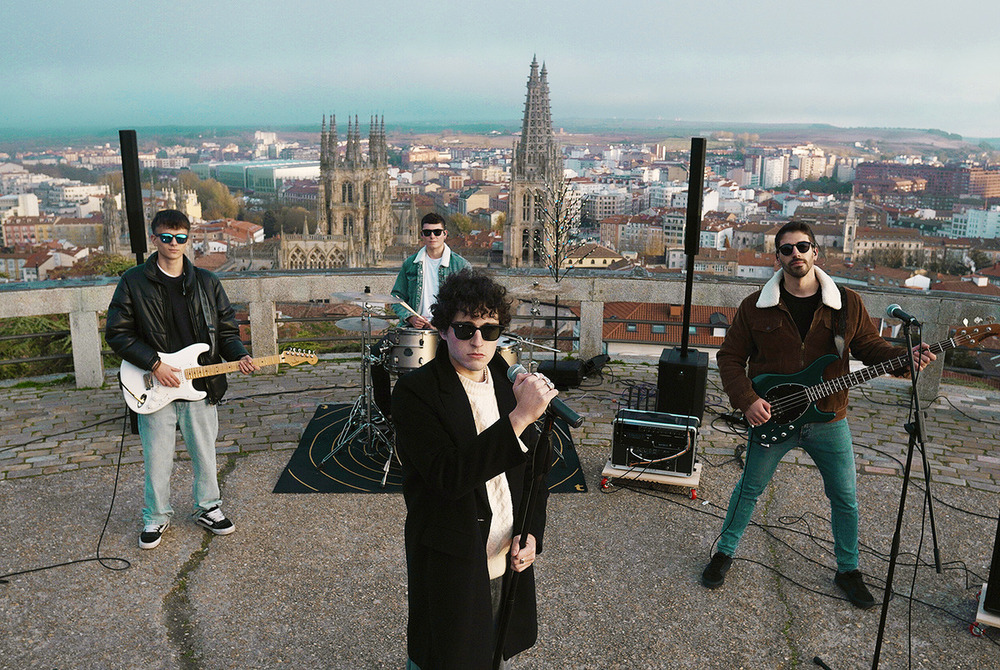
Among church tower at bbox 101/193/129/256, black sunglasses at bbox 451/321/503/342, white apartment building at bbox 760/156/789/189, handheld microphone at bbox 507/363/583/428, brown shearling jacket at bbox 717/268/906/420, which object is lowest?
church tower at bbox 101/193/129/256

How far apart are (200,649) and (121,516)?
1.78 meters

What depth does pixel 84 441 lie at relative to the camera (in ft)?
21.4

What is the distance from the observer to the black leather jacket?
4457mm

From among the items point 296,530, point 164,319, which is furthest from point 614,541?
point 164,319

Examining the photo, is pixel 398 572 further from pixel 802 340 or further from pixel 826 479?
pixel 802 340

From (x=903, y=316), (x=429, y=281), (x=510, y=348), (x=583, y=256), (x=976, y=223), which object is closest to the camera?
(x=903, y=316)

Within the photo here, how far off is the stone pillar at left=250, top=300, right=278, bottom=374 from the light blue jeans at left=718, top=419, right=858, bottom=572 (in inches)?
231

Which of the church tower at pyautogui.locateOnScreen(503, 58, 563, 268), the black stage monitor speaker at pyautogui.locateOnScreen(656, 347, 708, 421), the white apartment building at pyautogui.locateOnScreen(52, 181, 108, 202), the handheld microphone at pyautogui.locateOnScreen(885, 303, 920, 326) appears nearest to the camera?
the handheld microphone at pyautogui.locateOnScreen(885, 303, 920, 326)

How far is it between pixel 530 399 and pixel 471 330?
1.16 feet

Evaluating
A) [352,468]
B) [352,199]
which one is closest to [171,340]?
[352,468]

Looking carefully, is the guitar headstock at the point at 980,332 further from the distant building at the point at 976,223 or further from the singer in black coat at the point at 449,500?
the distant building at the point at 976,223

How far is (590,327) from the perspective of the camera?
29.5ft

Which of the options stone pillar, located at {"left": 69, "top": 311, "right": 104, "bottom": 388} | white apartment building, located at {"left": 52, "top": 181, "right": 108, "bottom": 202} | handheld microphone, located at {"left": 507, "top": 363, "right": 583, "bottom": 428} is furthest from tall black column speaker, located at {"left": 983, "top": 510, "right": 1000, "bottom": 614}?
white apartment building, located at {"left": 52, "top": 181, "right": 108, "bottom": 202}

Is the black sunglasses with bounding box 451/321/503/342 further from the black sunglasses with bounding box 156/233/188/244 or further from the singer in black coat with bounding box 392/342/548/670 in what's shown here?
the black sunglasses with bounding box 156/233/188/244
